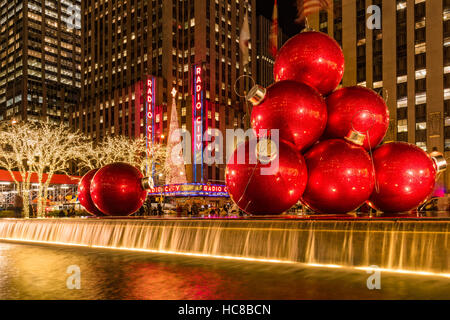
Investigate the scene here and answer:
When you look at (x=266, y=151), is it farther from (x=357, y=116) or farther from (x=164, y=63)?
(x=164, y=63)

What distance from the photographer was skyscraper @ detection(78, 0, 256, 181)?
83938 millimetres

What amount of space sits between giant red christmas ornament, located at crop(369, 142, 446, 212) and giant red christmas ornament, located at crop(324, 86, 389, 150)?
20.8 inches

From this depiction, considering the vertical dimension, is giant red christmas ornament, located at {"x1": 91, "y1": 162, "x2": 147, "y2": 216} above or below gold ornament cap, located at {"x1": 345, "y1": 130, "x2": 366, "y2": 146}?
below

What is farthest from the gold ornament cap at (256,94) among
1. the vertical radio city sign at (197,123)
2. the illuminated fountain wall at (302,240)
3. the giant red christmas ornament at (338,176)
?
the vertical radio city sign at (197,123)

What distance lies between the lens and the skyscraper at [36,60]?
141375mm

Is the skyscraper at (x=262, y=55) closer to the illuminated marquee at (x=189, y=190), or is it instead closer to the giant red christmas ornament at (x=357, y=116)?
the illuminated marquee at (x=189, y=190)

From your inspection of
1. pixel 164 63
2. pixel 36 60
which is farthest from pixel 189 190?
pixel 36 60

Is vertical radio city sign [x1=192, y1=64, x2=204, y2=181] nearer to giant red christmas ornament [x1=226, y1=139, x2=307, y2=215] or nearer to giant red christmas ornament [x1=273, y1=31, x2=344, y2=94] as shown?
giant red christmas ornament [x1=273, y1=31, x2=344, y2=94]

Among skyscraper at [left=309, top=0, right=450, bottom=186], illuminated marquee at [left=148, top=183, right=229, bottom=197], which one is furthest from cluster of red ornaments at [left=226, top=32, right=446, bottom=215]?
skyscraper at [left=309, top=0, right=450, bottom=186]

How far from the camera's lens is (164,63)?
88750 mm

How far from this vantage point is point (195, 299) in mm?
6273

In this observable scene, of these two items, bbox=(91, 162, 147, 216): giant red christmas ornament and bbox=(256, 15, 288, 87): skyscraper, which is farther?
bbox=(256, 15, 288, 87): skyscraper
